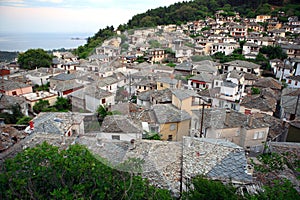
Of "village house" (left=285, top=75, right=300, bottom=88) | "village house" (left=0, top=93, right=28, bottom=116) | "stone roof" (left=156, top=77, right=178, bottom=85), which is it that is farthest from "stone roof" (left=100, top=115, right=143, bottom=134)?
"village house" (left=285, top=75, right=300, bottom=88)

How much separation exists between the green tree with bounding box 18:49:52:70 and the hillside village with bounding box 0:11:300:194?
3.03 metres

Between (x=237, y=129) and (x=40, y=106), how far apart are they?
8523 mm

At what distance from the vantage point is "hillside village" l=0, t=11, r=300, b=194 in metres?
3.92

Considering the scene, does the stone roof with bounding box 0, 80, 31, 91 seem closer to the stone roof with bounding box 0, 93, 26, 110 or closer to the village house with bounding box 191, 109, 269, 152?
the stone roof with bounding box 0, 93, 26, 110

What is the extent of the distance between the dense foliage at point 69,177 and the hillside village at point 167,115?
1.75 ft

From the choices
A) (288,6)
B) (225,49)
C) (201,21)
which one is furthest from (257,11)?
(225,49)

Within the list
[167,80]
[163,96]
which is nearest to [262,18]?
[167,80]

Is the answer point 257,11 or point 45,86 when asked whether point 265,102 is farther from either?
point 257,11

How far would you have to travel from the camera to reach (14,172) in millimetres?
2443

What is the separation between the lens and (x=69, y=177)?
2.59 metres

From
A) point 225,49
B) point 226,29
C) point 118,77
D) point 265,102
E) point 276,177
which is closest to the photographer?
point 276,177

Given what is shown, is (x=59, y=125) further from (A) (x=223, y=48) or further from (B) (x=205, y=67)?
(A) (x=223, y=48)

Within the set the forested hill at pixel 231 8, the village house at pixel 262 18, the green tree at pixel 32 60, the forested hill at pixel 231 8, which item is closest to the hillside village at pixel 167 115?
the green tree at pixel 32 60

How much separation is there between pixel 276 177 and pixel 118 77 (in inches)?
424
